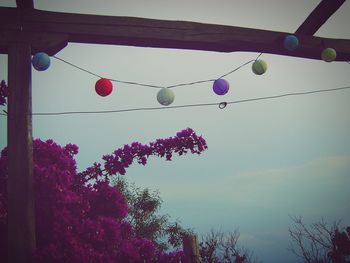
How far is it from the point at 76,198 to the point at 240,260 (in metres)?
11.0

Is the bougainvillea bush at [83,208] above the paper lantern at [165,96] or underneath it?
underneath

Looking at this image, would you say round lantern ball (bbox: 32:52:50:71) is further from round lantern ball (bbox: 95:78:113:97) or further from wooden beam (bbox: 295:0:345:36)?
wooden beam (bbox: 295:0:345:36)

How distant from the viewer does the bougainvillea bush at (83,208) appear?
9.42 feet

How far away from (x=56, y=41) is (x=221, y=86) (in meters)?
1.99

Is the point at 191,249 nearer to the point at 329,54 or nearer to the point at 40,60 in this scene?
the point at 40,60

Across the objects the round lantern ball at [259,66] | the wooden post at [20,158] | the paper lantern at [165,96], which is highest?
the round lantern ball at [259,66]

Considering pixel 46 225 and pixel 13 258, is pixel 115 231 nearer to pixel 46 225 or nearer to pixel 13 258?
pixel 46 225

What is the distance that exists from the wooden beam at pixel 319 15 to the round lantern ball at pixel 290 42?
0.34 metres

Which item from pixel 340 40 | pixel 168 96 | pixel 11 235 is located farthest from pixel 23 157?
pixel 340 40

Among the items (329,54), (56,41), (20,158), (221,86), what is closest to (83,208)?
(20,158)

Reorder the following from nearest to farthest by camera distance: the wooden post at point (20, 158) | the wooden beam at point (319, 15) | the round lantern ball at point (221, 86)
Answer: the wooden post at point (20, 158)
the wooden beam at point (319, 15)
the round lantern ball at point (221, 86)

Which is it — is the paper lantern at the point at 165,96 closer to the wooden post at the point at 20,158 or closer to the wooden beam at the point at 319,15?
the wooden post at the point at 20,158

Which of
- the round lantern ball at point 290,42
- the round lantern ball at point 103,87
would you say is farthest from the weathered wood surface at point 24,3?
the round lantern ball at point 290,42

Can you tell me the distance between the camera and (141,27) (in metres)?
3.36
